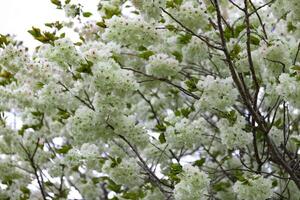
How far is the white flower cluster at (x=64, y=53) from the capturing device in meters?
3.44

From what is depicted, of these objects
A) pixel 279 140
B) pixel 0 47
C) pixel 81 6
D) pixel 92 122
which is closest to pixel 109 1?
pixel 81 6

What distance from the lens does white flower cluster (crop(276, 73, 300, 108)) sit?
10.4ft

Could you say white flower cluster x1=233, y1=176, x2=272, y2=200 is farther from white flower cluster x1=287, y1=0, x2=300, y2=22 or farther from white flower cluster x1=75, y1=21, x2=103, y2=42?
white flower cluster x1=75, y1=21, x2=103, y2=42

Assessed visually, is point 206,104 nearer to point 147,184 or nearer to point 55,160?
point 147,184

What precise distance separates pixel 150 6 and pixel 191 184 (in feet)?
4.11

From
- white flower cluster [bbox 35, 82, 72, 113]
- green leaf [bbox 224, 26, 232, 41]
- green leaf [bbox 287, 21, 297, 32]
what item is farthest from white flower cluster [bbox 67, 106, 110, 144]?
green leaf [bbox 287, 21, 297, 32]

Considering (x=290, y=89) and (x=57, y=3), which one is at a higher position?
(x=57, y=3)

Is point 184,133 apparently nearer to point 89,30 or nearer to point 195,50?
point 195,50

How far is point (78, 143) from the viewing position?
3.86m

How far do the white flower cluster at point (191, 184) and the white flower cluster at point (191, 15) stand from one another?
1194mm

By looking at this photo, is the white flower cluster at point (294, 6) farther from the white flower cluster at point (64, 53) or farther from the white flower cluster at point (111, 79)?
the white flower cluster at point (64, 53)

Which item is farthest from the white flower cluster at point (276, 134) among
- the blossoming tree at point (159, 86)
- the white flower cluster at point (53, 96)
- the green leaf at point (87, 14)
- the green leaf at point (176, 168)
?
the green leaf at point (87, 14)

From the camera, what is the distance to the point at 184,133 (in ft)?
12.3

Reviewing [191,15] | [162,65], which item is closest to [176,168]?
[162,65]
